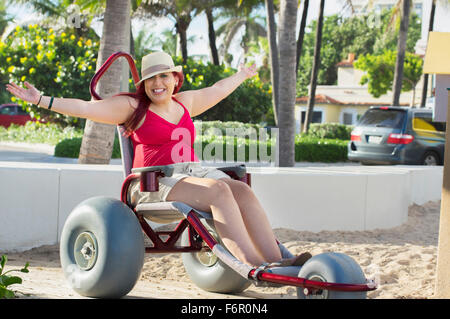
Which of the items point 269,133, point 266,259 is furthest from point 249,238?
point 269,133

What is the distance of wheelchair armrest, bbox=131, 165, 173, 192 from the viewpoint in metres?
4.70

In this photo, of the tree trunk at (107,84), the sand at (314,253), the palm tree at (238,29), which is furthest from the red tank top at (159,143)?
the palm tree at (238,29)

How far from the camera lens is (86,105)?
472cm

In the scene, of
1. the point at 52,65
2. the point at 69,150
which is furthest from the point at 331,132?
the point at 69,150

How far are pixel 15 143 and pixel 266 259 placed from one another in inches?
750

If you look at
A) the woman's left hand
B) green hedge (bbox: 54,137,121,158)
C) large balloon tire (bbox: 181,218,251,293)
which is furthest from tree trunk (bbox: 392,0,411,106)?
large balloon tire (bbox: 181,218,251,293)

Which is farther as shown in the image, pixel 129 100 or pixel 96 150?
pixel 96 150

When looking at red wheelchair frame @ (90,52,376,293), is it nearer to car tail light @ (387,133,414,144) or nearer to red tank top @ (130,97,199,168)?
red tank top @ (130,97,199,168)

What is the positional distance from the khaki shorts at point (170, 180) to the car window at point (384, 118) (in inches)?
438

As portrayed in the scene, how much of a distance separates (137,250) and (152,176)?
47 centimetres

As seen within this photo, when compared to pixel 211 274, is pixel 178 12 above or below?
above

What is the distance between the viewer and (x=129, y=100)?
4934mm

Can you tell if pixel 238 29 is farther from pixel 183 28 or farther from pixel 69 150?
pixel 69 150
